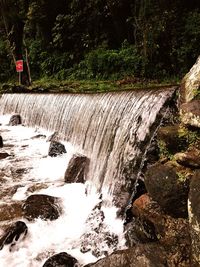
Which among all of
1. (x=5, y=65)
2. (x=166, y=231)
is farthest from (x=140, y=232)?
(x=5, y=65)

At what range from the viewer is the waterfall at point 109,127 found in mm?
5969

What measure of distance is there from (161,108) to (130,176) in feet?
4.61

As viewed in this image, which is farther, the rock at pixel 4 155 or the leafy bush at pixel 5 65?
the leafy bush at pixel 5 65

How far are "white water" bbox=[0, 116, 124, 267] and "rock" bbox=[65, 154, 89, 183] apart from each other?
187mm

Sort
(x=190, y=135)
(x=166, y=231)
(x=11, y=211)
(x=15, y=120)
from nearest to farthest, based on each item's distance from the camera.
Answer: (x=166, y=231)
(x=190, y=135)
(x=11, y=211)
(x=15, y=120)

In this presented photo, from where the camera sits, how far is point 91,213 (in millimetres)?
5980

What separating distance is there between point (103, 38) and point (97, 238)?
1477 centimetres

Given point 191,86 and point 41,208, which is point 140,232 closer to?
point 41,208

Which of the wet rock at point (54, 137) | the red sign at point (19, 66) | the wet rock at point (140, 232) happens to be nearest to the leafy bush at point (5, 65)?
the red sign at point (19, 66)

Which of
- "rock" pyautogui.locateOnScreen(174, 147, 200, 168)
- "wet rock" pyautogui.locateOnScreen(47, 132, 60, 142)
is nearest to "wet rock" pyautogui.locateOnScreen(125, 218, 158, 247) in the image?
"rock" pyautogui.locateOnScreen(174, 147, 200, 168)

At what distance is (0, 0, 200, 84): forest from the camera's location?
11672 millimetres

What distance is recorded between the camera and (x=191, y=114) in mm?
3908

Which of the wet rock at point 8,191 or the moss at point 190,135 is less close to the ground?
the moss at point 190,135

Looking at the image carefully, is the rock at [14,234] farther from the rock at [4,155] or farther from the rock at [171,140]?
the rock at [4,155]
